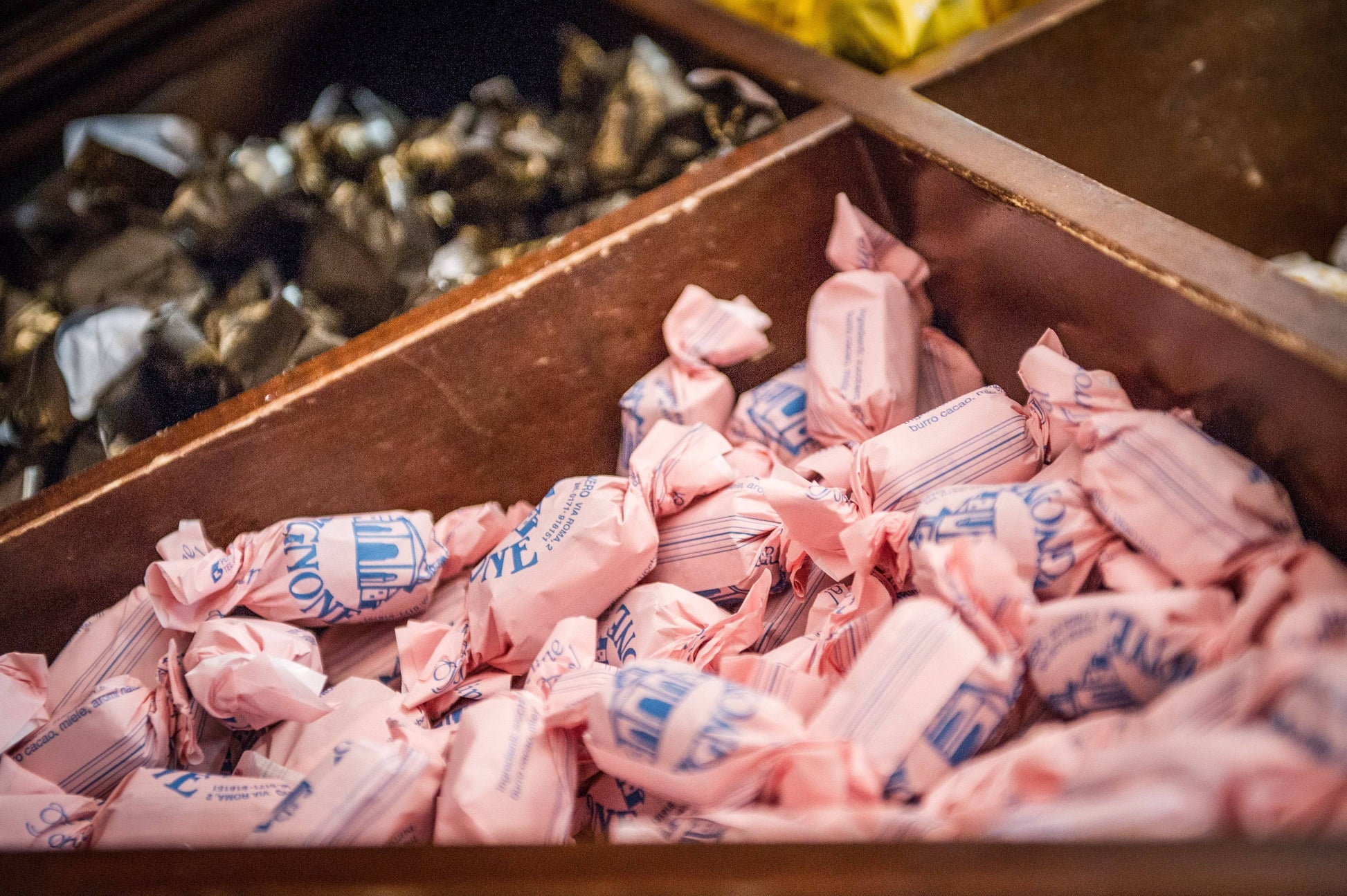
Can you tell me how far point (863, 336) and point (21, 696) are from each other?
1757 millimetres

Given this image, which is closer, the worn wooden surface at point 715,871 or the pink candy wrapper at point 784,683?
the worn wooden surface at point 715,871

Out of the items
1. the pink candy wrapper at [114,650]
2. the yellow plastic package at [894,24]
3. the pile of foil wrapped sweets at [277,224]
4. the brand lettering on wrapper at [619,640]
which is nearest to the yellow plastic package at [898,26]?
the yellow plastic package at [894,24]

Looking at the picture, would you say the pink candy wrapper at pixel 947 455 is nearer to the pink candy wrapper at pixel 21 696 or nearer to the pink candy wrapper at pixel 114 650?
the pink candy wrapper at pixel 114 650

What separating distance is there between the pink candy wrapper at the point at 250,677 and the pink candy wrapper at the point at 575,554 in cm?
31

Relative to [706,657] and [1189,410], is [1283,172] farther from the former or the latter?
[706,657]

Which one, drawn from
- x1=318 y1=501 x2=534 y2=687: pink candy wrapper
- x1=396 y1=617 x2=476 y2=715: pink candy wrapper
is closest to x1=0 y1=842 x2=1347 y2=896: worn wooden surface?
x1=396 y1=617 x2=476 y2=715: pink candy wrapper

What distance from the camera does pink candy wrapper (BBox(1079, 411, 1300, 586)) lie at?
1152mm

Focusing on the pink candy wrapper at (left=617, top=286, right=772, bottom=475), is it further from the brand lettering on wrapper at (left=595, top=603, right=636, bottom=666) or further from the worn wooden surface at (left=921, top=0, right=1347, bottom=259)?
the worn wooden surface at (left=921, top=0, right=1347, bottom=259)

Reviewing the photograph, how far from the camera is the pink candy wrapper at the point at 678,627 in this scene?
1521mm

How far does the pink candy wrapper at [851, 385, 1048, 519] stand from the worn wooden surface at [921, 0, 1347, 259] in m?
1.02

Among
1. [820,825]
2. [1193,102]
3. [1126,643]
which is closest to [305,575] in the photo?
[820,825]

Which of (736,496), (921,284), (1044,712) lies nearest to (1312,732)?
(1044,712)

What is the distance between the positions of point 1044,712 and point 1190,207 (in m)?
1.75

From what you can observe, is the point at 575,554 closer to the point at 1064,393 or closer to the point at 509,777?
the point at 509,777
